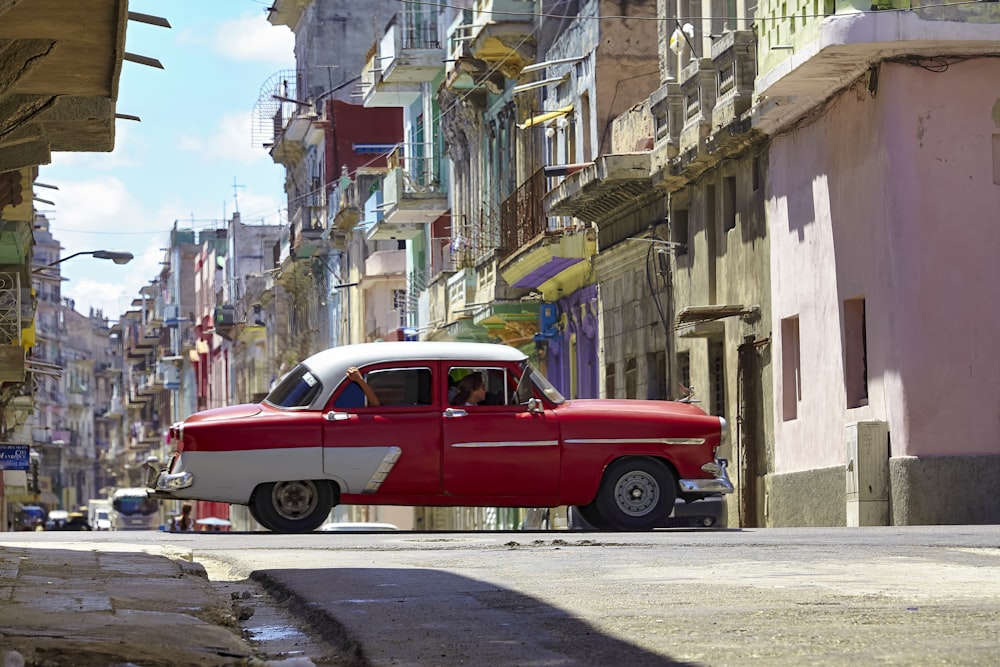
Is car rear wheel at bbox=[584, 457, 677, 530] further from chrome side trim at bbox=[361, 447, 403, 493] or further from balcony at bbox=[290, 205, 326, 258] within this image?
balcony at bbox=[290, 205, 326, 258]

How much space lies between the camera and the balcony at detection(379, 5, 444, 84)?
50188mm

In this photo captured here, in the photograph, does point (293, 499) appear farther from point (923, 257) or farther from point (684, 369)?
point (684, 369)

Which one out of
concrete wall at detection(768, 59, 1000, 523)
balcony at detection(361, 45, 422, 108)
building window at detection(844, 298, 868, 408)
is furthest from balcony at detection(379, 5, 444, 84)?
concrete wall at detection(768, 59, 1000, 523)

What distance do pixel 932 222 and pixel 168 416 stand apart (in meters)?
104

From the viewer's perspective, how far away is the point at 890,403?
23.5 m

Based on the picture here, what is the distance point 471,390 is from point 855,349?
6650 mm

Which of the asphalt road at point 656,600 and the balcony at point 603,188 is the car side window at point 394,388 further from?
the balcony at point 603,188

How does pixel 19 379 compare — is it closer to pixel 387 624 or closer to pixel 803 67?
pixel 803 67

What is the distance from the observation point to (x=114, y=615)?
8602 millimetres

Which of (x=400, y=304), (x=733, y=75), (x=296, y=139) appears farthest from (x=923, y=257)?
(x=296, y=139)

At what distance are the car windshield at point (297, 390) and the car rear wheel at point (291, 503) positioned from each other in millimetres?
765

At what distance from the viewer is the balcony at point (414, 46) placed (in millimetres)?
50188

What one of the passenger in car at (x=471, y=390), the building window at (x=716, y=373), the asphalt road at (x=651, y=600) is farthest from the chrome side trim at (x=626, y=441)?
the building window at (x=716, y=373)

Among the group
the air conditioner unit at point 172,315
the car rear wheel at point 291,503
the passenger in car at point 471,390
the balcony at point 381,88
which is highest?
the air conditioner unit at point 172,315
